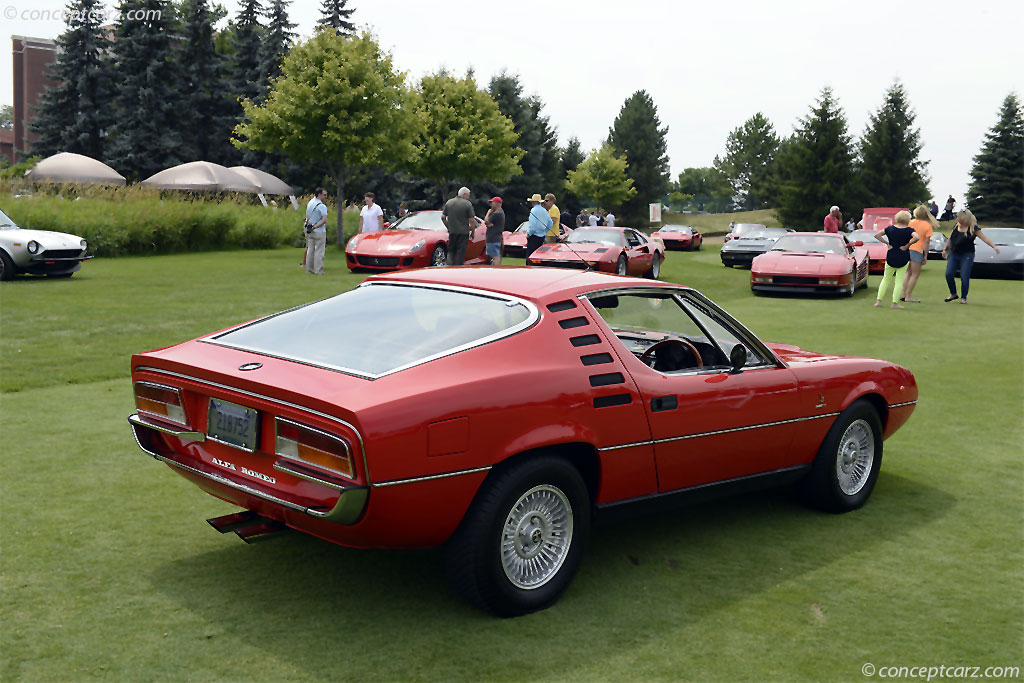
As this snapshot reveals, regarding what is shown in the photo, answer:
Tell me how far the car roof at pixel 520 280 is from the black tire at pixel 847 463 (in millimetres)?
1295

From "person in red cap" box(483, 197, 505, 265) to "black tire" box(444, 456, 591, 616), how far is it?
16675 millimetres

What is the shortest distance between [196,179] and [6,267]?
26.0 m

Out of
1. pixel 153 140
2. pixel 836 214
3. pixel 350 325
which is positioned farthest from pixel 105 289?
pixel 153 140

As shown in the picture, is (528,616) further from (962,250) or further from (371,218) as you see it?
(371,218)

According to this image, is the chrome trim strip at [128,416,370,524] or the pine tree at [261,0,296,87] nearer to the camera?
the chrome trim strip at [128,416,370,524]

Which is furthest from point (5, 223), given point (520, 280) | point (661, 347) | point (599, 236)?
point (661, 347)

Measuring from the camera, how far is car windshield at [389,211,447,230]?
21.8m

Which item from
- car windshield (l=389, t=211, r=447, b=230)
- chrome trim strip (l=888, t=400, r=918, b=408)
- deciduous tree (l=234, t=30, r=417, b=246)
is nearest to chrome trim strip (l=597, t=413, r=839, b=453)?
chrome trim strip (l=888, t=400, r=918, b=408)

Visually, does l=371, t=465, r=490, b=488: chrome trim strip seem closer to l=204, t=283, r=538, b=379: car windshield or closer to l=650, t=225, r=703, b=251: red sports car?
l=204, t=283, r=538, b=379: car windshield

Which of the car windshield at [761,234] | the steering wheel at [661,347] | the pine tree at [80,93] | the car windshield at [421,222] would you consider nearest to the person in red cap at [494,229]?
the car windshield at [421,222]

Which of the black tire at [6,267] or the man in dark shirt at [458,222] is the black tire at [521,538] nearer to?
the man in dark shirt at [458,222]

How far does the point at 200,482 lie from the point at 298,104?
2683 cm

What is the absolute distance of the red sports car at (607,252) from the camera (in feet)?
68.4

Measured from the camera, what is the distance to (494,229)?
21.0m
